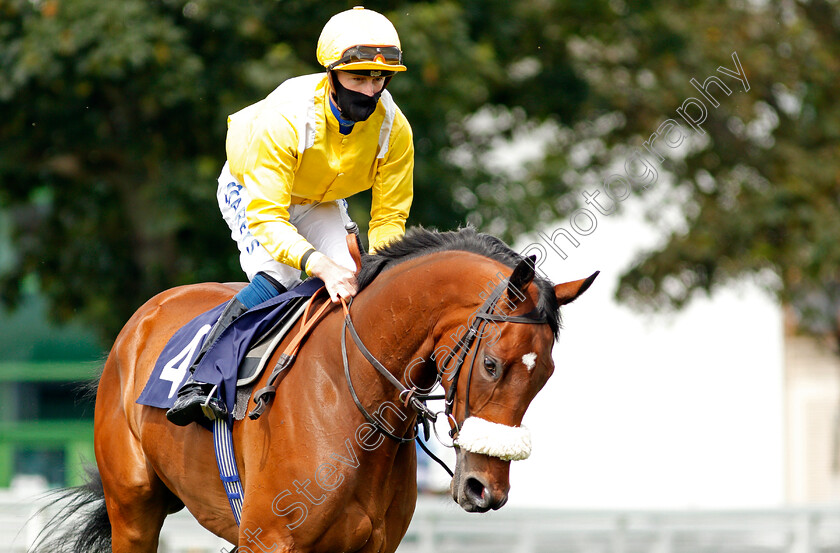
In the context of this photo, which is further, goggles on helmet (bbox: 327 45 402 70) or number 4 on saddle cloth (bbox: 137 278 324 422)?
number 4 on saddle cloth (bbox: 137 278 324 422)

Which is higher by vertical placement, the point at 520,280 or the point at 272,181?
the point at 272,181

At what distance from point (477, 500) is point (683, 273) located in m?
12.3

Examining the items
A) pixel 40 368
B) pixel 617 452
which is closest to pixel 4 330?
pixel 40 368

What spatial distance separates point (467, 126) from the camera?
51.2ft

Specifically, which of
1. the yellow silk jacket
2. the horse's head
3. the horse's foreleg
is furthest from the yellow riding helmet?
the horse's foreleg

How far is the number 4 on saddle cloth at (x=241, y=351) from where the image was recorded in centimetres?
414

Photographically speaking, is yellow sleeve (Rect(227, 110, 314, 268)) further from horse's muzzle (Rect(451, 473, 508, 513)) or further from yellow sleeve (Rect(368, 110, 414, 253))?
horse's muzzle (Rect(451, 473, 508, 513))

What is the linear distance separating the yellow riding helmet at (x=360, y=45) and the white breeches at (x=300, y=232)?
0.83 meters

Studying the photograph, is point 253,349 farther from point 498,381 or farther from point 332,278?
point 498,381

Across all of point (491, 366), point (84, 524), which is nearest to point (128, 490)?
point (84, 524)

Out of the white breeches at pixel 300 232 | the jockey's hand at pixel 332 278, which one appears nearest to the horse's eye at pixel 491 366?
the jockey's hand at pixel 332 278

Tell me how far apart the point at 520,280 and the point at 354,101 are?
44.2 inches

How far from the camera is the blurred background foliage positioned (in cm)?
1133

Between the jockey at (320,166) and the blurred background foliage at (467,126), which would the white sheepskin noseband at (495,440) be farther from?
the blurred background foliage at (467,126)
